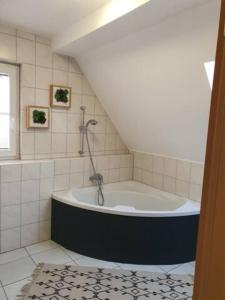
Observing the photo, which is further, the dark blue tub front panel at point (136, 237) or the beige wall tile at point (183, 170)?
the beige wall tile at point (183, 170)

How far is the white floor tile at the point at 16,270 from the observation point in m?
2.12

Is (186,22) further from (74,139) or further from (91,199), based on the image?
(91,199)

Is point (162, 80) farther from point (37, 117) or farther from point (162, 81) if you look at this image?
point (37, 117)

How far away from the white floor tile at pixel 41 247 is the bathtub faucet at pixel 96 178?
874 mm

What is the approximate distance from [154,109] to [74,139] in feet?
3.50

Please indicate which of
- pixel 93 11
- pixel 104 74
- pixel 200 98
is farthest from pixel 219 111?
pixel 104 74

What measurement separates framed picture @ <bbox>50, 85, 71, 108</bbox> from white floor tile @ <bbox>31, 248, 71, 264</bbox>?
160 cm

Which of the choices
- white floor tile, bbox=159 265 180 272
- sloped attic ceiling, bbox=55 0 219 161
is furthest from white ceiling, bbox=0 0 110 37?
white floor tile, bbox=159 265 180 272

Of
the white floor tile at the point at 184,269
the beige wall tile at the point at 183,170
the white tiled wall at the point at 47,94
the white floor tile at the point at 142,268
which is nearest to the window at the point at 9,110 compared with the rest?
the white tiled wall at the point at 47,94

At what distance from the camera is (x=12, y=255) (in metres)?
2.49

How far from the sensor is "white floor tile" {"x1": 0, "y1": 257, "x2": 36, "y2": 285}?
212cm

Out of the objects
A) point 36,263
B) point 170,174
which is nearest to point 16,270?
point 36,263

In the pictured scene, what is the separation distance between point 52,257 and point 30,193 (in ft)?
2.28

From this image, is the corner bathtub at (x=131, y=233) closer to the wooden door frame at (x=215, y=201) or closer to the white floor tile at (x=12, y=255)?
the white floor tile at (x=12, y=255)
